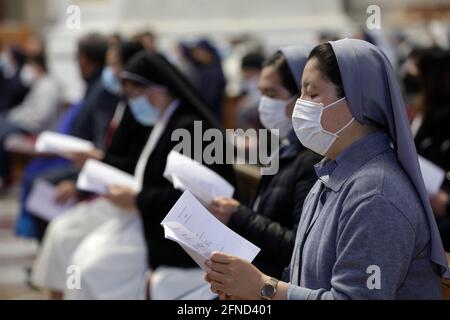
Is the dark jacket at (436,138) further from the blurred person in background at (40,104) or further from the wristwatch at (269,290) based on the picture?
the blurred person in background at (40,104)

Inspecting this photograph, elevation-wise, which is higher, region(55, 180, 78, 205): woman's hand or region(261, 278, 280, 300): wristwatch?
region(261, 278, 280, 300): wristwatch

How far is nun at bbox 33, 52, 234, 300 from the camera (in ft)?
14.5

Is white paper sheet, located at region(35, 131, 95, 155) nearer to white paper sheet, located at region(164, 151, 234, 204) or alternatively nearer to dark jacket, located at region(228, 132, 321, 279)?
white paper sheet, located at region(164, 151, 234, 204)

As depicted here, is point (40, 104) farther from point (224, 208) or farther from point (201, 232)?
point (201, 232)

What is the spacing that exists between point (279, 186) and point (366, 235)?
1.12 meters

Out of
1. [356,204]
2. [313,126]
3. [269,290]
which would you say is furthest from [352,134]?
[269,290]

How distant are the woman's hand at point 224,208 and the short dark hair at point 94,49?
3731 millimetres

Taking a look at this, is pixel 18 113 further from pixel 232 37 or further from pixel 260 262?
pixel 260 262

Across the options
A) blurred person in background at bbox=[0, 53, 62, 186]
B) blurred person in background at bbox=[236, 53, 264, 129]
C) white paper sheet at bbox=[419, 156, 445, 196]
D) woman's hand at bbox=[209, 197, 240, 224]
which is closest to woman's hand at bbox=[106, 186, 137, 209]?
woman's hand at bbox=[209, 197, 240, 224]

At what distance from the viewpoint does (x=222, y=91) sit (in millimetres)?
11977

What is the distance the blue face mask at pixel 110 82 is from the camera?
6.63 m

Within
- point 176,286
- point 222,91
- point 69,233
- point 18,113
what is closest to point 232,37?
point 222,91

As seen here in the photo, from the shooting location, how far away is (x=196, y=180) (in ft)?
11.9
